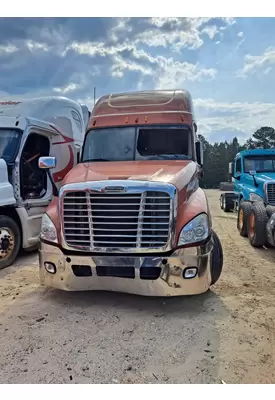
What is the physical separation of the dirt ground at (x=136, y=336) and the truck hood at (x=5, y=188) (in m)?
1.53

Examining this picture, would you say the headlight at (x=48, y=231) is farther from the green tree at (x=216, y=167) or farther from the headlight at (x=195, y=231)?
the green tree at (x=216, y=167)

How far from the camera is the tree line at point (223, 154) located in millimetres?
50972

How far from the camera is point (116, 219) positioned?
4.01 meters

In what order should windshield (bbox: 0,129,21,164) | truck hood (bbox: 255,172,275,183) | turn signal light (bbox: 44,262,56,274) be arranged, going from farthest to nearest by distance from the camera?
truck hood (bbox: 255,172,275,183) < windshield (bbox: 0,129,21,164) < turn signal light (bbox: 44,262,56,274)

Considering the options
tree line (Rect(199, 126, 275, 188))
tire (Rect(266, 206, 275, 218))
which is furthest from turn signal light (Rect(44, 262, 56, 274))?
tree line (Rect(199, 126, 275, 188))

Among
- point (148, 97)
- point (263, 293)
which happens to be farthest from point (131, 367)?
point (148, 97)

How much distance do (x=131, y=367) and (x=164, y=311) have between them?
49.4 inches

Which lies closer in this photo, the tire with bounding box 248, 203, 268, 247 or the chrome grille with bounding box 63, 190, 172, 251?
the chrome grille with bounding box 63, 190, 172, 251

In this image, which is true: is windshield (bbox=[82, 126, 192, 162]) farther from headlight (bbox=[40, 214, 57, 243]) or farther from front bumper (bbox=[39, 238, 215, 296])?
front bumper (bbox=[39, 238, 215, 296])

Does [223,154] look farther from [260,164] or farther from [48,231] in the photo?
[48,231]

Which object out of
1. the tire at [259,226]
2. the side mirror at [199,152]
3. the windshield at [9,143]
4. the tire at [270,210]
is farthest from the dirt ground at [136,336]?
the tire at [270,210]

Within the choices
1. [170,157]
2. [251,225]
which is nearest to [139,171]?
[170,157]

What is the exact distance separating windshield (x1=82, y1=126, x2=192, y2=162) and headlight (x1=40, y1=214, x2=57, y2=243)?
1.53 meters

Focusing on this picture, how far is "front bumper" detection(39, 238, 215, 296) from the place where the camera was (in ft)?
12.7
